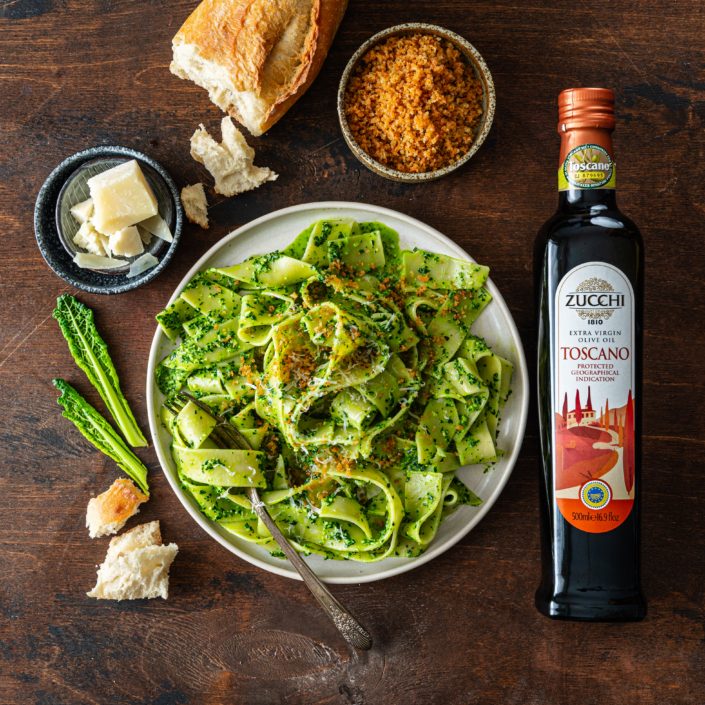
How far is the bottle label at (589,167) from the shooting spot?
7.20 feet

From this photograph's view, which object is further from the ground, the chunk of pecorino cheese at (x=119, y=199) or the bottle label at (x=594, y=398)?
the chunk of pecorino cheese at (x=119, y=199)

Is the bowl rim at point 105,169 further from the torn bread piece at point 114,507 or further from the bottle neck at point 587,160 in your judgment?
the bottle neck at point 587,160

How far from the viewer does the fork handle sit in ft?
8.54

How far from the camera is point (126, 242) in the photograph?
2688 mm

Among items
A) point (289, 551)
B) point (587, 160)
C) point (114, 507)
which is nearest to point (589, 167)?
point (587, 160)

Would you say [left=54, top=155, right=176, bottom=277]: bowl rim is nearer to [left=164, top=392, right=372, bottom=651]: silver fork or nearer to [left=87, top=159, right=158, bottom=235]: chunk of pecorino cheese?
[left=87, top=159, right=158, bottom=235]: chunk of pecorino cheese

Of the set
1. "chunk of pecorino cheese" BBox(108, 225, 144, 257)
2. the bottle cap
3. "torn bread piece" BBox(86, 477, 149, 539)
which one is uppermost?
the bottle cap

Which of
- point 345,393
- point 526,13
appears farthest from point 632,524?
point 526,13

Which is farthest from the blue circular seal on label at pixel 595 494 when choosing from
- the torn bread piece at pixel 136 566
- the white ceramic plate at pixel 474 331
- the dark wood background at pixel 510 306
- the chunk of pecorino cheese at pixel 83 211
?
the chunk of pecorino cheese at pixel 83 211

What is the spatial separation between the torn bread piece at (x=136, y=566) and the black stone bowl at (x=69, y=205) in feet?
3.45

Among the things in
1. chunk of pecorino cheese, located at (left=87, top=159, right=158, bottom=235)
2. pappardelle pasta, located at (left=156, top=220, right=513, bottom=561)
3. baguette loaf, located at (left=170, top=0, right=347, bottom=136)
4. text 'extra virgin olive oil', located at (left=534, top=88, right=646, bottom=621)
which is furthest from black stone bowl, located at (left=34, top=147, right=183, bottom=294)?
text 'extra virgin olive oil', located at (left=534, top=88, right=646, bottom=621)

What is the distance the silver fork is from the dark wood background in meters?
0.24

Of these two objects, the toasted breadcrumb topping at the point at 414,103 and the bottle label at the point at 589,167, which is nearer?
the bottle label at the point at 589,167

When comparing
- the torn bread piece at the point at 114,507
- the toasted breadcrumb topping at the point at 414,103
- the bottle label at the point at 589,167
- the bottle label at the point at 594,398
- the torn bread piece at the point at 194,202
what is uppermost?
the toasted breadcrumb topping at the point at 414,103
